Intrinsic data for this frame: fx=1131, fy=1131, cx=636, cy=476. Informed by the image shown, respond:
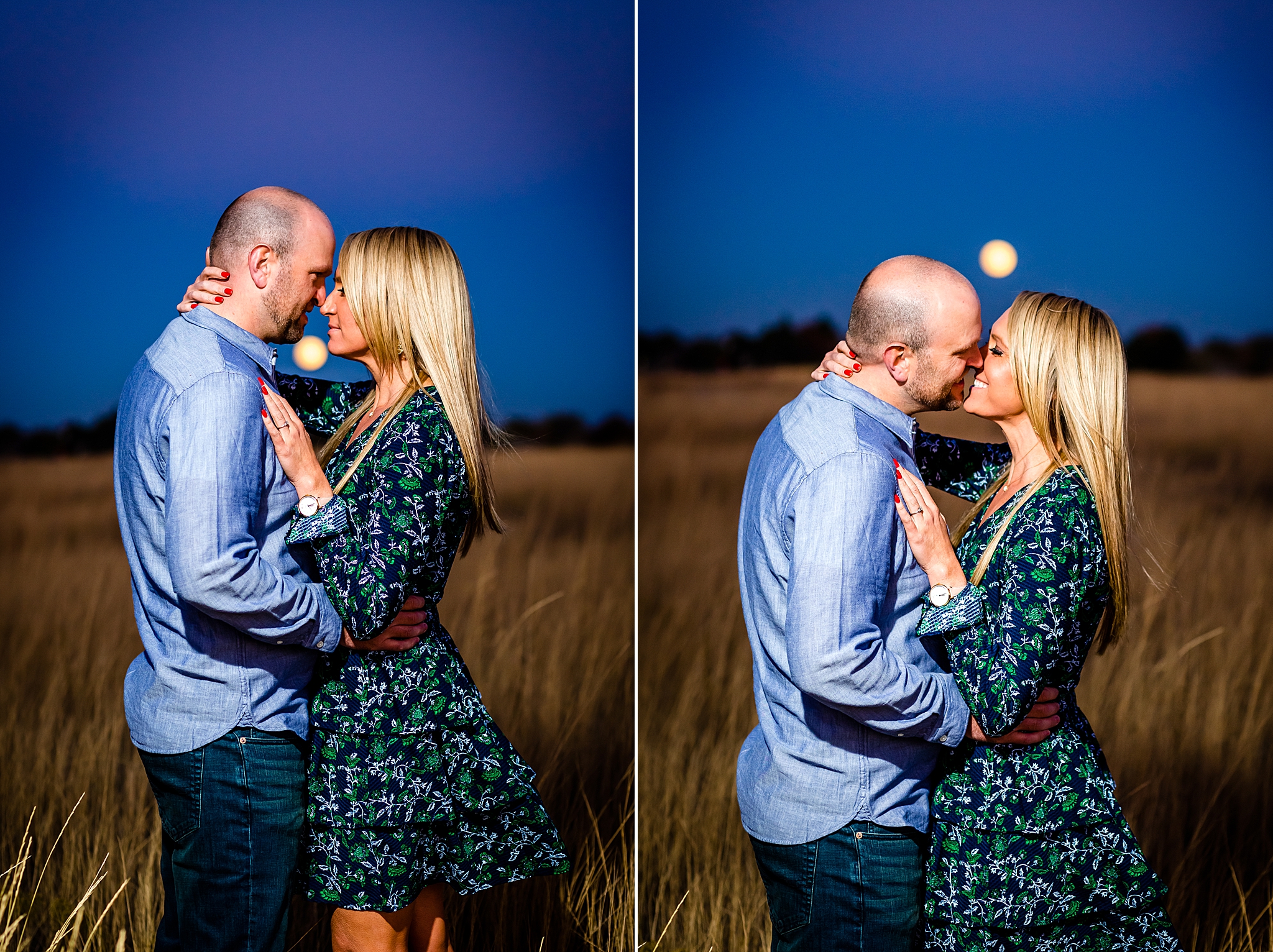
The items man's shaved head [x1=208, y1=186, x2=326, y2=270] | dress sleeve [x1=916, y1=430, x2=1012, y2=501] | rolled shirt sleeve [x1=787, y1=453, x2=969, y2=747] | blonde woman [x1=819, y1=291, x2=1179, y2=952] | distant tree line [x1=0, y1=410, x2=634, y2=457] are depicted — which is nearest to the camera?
rolled shirt sleeve [x1=787, y1=453, x2=969, y2=747]

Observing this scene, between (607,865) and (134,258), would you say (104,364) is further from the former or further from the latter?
(607,865)

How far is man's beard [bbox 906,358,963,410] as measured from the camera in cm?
205

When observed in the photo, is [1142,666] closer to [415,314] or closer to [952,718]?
[952,718]

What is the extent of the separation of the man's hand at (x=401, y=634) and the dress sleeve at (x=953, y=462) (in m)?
1.11

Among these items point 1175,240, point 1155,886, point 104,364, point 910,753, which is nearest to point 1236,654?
point 1175,240

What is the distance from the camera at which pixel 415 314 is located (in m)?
2.26

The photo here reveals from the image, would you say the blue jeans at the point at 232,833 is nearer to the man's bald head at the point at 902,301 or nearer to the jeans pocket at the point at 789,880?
the jeans pocket at the point at 789,880

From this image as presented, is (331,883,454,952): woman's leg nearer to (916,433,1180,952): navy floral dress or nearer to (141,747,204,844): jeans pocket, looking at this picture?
(141,747,204,844): jeans pocket

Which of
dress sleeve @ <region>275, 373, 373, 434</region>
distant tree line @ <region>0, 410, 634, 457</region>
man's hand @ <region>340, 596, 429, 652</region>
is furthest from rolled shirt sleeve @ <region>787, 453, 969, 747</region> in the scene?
distant tree line @ <region>0, 410, 634, 457</region>

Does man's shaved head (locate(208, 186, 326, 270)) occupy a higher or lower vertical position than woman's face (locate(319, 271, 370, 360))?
higher

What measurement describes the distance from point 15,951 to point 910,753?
2.47 meters

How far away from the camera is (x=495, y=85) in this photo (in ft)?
11.9

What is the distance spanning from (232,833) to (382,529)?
24.3 inches

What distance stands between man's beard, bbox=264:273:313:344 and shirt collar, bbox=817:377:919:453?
105 cm
